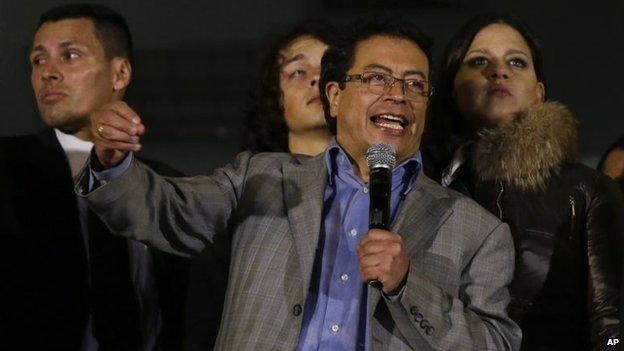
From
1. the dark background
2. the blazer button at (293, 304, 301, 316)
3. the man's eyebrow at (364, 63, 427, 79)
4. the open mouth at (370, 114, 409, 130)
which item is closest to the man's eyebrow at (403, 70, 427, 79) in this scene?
the man's eyebrow at (364, 63, 427, 79)

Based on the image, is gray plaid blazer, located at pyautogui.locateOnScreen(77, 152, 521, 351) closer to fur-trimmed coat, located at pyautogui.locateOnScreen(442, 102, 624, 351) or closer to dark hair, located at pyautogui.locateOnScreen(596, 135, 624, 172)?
fur-trimmed coat, located at pyautogui.locateOnScreen(442, 102, 624, 351)

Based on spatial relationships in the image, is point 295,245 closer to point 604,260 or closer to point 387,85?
point 387,85

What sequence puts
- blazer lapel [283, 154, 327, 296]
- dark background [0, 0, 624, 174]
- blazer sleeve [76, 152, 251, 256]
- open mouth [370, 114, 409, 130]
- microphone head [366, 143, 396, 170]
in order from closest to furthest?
microphone head [366, 143, 396, 170] < blazer sleeve [76, 152, 251, 256] < blazer lapel [283, 154, 327, 296] < open mouth [370, 114, 409, 130] < dark background [0, 0, 624, 174]

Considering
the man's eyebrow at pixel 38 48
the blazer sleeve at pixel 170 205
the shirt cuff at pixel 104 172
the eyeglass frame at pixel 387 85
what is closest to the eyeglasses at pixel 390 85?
the eyeglass frame at pixel 387 85

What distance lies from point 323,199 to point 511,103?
28.2 inches

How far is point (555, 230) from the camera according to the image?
2.51 meters

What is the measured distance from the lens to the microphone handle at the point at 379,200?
1.81 m

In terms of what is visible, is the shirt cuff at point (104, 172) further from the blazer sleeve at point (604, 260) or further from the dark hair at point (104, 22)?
the blazer sleeve at point (604, 260)

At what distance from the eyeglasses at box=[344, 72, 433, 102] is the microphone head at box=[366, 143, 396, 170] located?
0.33m

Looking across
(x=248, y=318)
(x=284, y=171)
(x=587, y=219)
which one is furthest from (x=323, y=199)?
(x=587, y=219)

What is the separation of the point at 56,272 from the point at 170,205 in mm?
638

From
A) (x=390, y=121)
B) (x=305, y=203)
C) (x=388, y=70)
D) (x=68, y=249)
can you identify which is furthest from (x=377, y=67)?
(x=68, y=249)

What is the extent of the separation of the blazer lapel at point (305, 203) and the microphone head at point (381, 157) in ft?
0.88

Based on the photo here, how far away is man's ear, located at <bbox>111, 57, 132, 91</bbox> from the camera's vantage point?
9.15ft
